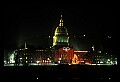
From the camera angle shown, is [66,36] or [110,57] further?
[66,36]

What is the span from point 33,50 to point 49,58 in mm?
3205

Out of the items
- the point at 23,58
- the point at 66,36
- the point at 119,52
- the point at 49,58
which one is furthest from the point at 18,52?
the point at 119,52

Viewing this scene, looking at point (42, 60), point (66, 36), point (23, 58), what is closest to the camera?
point (23, 58)

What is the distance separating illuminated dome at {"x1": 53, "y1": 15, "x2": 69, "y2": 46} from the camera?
302 feet

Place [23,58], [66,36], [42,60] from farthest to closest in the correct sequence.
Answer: [66,36], [42,60], [23,58]

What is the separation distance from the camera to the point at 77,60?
81250 millimetres
